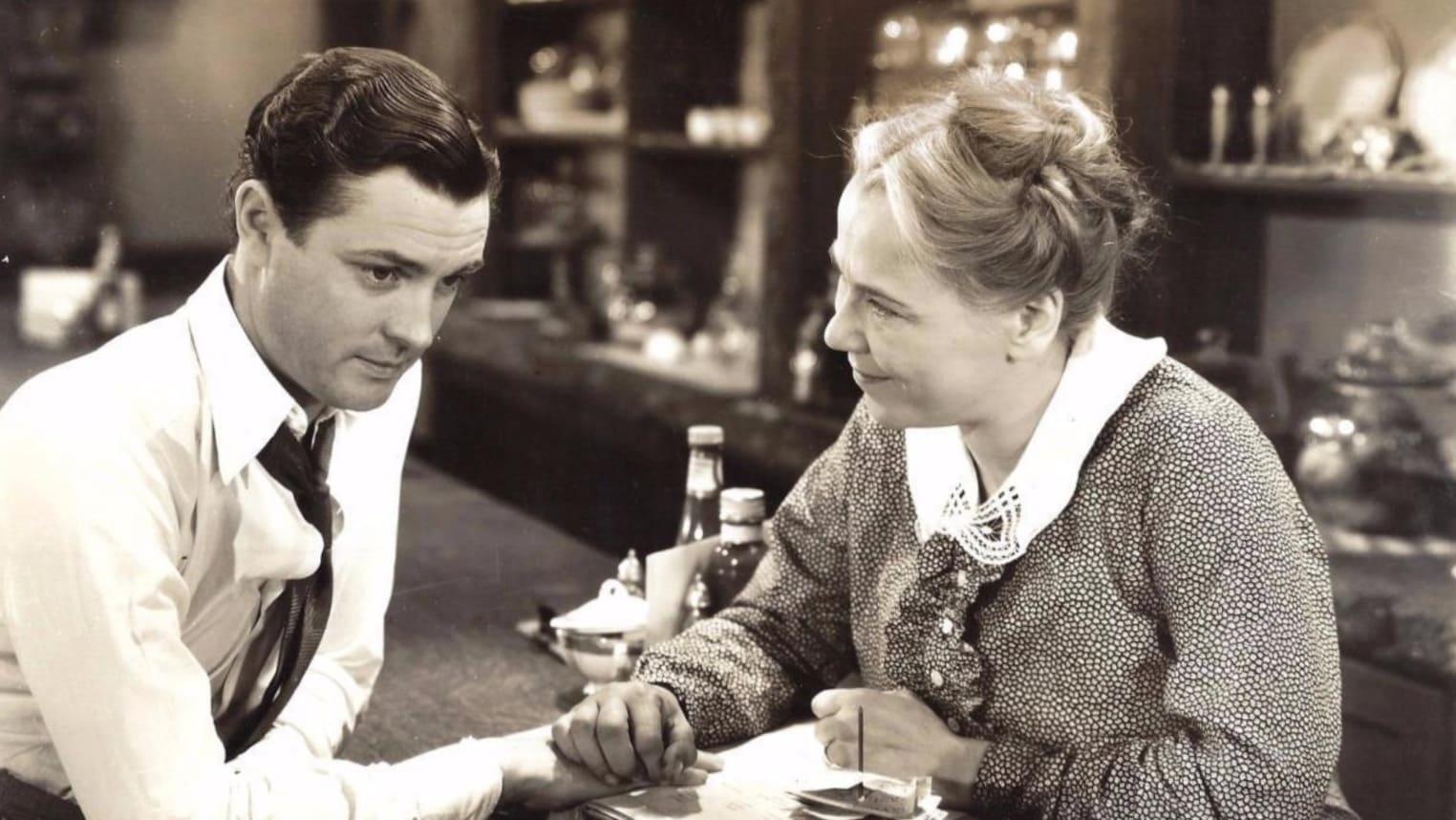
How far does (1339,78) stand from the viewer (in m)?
2.92

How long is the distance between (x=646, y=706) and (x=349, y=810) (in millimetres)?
300

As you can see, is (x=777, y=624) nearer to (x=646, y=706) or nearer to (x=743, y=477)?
(x=646, y=706)

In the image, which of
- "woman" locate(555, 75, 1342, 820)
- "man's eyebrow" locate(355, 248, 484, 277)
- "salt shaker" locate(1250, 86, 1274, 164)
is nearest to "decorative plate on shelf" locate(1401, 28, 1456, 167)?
"salt shaker" locate(1250, 86, 1274, 164)

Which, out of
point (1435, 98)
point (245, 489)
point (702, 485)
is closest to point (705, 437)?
point (702, 485)

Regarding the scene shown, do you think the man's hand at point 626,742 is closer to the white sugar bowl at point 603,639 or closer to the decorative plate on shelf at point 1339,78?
the white sugar bowl at point 603,639

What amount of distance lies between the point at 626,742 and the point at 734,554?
0.44 m

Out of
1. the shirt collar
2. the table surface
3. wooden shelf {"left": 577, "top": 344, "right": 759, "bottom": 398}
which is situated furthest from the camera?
wooden shelf {"left": 577, "top": 344, "right": 759, "bottom": 398}

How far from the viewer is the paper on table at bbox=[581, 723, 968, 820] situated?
1407 millimetres

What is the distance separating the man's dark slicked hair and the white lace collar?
0.61 meters

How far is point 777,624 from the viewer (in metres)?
1.76

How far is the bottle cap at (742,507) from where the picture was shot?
6.13 ft

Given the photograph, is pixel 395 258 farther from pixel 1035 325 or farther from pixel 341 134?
pixel 1035 325

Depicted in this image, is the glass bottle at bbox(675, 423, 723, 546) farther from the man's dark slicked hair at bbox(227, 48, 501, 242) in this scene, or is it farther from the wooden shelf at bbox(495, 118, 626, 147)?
the wooden shelf at bbox(495, 118, 626, 147)

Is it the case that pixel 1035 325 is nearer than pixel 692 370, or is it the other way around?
pixel 1035 325
